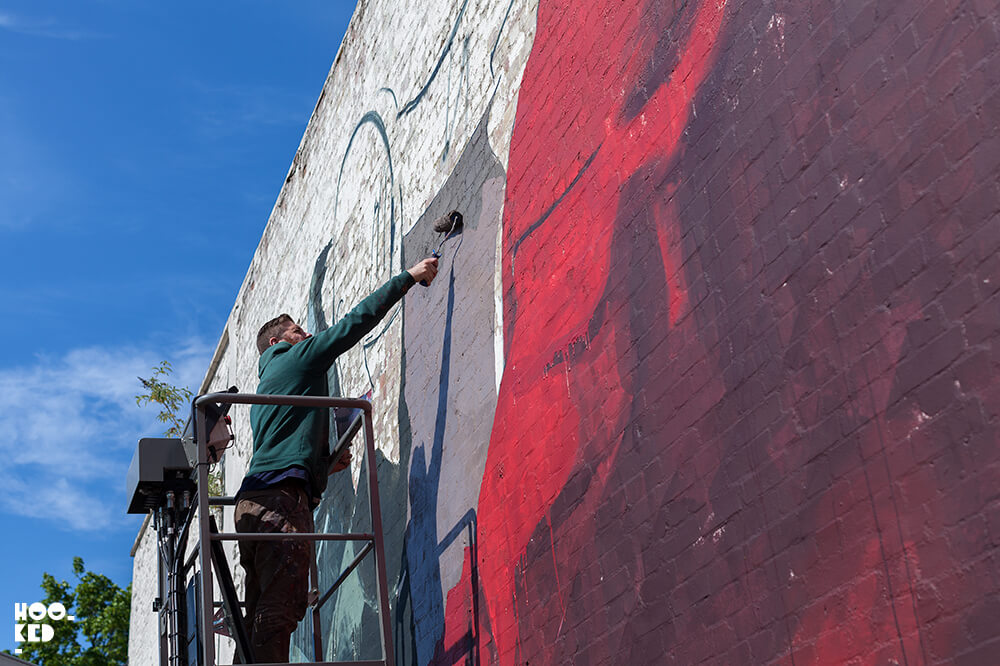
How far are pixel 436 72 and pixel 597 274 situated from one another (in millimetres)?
2910

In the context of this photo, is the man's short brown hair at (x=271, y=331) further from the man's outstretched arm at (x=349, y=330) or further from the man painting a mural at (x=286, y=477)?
the man's outstretched arm at (x=349, y=330)

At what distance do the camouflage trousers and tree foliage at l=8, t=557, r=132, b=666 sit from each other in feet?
71.8

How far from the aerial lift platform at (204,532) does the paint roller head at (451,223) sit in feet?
3.75

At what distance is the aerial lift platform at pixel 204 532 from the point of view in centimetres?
468

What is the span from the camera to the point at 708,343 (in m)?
3.58

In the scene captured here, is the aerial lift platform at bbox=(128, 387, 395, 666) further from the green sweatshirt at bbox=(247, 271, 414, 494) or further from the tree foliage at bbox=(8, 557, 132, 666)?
the tree foliage at bbox=(8, 557, 132, 666)

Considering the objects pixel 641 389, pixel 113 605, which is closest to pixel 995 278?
pixel 641 389

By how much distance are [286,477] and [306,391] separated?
1.84ft

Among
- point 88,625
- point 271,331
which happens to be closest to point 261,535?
point 271,331

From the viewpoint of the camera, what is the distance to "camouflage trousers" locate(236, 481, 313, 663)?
197 inches

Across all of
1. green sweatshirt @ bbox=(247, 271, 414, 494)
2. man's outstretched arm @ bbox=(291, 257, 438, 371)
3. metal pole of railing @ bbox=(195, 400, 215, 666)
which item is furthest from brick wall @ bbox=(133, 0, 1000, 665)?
metal pole of railing @ bbox=(195, 400, 215, 666)

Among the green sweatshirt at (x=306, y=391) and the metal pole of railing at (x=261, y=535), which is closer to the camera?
the metal pole of railing at (x=261, y=535)

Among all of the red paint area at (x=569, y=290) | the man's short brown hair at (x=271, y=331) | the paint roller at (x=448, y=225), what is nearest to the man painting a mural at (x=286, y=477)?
the paint roller at (x=448, y=225)

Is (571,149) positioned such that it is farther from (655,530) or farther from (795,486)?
(795,486)
